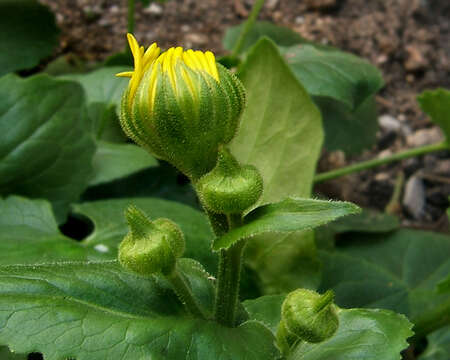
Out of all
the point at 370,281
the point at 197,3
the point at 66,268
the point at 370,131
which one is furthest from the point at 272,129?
the point at 197,3

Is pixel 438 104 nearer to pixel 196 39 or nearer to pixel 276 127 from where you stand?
pixel 276 127

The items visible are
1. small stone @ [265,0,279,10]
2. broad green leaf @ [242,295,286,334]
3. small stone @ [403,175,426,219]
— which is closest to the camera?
broad green leaf @ [242,295,286,334]

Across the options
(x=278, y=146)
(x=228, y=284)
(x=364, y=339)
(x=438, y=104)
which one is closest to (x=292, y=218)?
(x=228, y=284)

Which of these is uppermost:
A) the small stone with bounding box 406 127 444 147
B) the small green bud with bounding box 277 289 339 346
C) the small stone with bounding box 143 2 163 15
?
the small green bud with bounding box 277 289 339 346

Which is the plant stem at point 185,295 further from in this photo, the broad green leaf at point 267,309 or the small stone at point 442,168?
the small stone at point 442,168

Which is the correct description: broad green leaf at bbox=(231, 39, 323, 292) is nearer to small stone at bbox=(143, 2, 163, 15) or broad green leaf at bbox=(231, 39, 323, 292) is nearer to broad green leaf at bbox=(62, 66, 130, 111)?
broad green leaf at bbox=(62, 66, 130, 111)

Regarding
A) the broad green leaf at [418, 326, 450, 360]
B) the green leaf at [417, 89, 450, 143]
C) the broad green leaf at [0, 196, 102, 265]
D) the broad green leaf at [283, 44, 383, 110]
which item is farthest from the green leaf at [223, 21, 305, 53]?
the broad green leaf at [418, 326, 450, 360]
